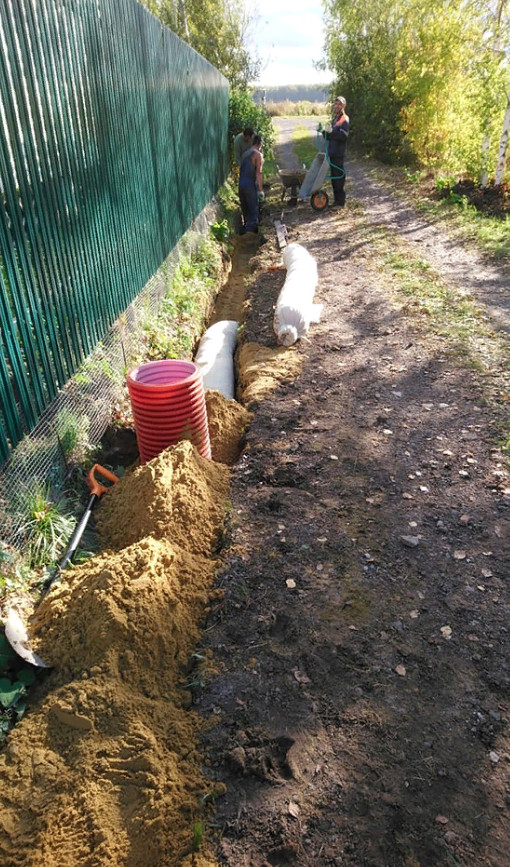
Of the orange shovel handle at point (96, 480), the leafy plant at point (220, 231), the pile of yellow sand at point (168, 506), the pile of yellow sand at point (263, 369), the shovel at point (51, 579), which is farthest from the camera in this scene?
the leafy plant at point (220, 231)

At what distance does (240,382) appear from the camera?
20.1 ft

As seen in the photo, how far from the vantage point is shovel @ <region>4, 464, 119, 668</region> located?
8.87ft

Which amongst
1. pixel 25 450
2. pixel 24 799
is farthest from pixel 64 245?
pixel 24 799

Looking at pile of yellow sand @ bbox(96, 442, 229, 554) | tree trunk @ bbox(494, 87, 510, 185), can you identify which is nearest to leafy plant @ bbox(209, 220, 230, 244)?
tree trunk @ bbox(494, 87, 510, 185)

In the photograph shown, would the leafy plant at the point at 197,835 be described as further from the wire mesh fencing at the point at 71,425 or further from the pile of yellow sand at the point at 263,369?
the pile of yellow sand at the point at 263,369

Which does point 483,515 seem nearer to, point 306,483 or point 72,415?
point 306,483

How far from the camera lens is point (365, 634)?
296cm

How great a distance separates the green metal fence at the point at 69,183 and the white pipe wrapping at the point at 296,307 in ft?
5.21

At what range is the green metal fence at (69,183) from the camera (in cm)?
319

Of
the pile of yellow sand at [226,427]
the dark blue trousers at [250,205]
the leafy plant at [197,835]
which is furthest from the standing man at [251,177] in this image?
the leafy plant at [197,835]

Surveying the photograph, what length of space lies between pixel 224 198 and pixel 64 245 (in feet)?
35.8

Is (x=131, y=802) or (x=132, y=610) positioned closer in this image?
(x=131, y=802)

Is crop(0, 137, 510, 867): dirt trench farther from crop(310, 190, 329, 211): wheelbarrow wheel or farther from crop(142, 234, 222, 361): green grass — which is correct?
crop(310, 190, 329, 211): wheelbarrow wheel

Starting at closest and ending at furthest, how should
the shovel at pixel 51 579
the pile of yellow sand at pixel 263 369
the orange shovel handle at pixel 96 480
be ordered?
1. the shovel at pixel 51 579
2. the orange shovel handle at pixel 96 480
3. the pile of yellow sand at pixel 263 369
